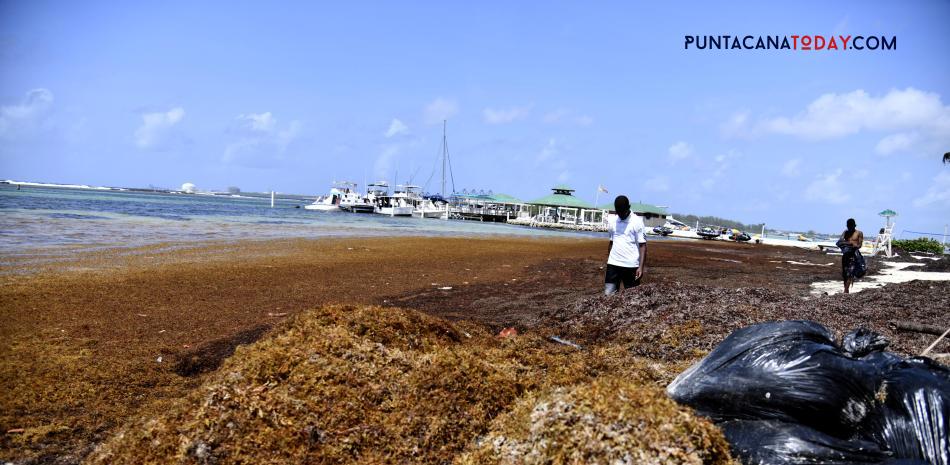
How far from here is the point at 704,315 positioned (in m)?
5.38

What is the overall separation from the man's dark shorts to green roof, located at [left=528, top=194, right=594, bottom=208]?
56.9 metres

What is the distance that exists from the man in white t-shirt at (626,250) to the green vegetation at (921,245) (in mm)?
30085

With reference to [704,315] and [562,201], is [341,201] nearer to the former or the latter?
[562,201]

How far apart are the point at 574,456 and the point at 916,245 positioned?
3641cm

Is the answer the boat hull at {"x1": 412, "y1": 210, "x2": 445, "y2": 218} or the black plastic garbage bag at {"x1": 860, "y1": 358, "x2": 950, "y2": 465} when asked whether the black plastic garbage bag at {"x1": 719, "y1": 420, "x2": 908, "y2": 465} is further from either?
the boat hull at {"x1": 412, "y1": 210, "x2": 445, "y2": 218}

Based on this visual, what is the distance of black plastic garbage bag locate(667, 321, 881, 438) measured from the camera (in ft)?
7.81

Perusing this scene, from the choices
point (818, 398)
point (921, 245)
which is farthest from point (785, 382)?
point (921, 245)

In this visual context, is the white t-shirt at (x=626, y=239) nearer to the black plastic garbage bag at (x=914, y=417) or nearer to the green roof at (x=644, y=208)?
the black plastic garbage bag at (x=914, y=417)

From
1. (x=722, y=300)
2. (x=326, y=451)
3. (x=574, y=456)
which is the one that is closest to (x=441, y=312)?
(x=722, y=300)

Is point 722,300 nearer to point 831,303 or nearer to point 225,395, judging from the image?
point 831,303

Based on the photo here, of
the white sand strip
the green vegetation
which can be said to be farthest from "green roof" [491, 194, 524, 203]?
the white sand strip

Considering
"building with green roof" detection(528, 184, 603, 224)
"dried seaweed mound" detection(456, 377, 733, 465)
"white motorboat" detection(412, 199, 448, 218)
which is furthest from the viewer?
"white motorboat" detection(412, 199, 448, 218)

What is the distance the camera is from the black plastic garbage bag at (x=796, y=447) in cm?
217

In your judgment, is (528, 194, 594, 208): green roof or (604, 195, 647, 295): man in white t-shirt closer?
(604, 195, 647, 295): man in white t-shirt
